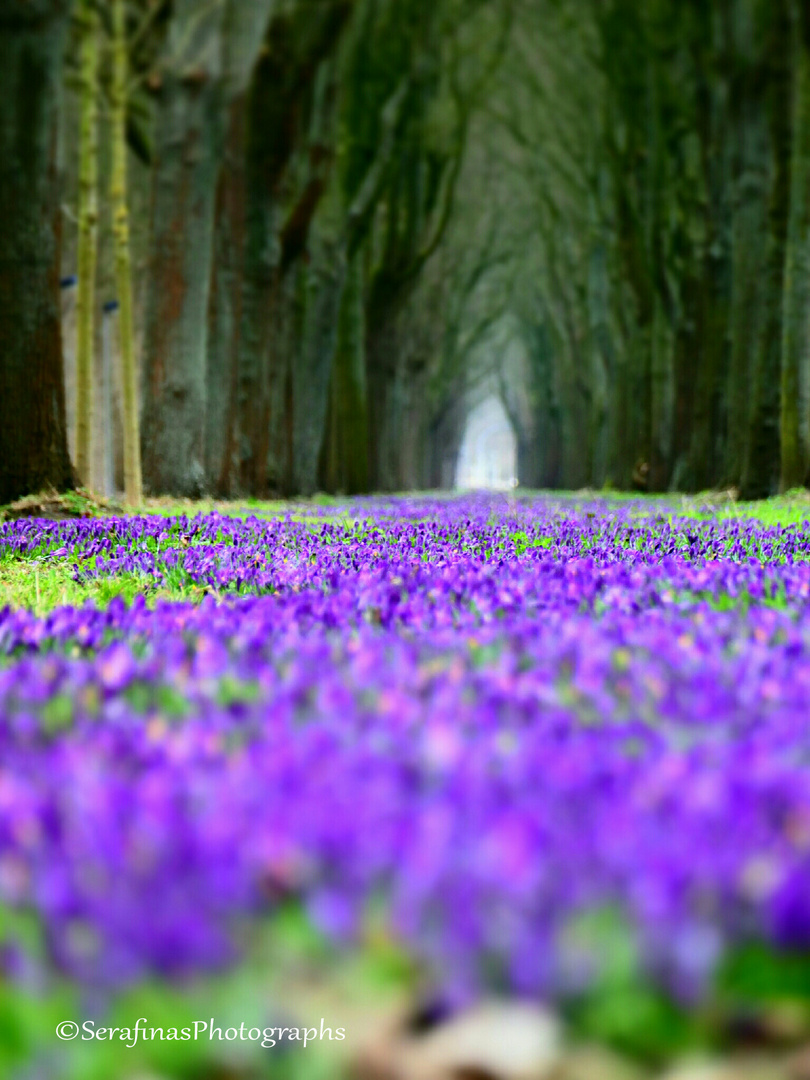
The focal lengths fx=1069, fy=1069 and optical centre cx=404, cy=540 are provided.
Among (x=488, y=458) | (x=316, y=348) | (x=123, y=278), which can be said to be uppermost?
(x=488, y=458)

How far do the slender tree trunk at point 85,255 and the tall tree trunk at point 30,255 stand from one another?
2.00m

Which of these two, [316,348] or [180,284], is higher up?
[316,348]

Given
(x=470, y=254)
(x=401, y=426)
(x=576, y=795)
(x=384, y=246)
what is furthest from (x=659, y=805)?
(x=470, y=254)

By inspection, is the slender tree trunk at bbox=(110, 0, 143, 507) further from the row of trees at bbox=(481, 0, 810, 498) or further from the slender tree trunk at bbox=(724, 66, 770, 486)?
the slender tree trunk at bbox=(724, 66, 770, 486)

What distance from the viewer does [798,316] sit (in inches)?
542

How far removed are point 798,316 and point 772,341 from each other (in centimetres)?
194

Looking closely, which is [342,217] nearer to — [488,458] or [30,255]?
[30,255]

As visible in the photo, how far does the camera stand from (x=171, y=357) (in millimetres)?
15430

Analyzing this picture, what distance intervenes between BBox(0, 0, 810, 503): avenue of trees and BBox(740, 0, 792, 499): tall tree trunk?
0.04m

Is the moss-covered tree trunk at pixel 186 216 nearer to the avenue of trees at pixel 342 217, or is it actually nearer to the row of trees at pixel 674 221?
the avenue of trees at pixel 342 217

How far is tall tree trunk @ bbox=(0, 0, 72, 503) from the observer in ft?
33.0

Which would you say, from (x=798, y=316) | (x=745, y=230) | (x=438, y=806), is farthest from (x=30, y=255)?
(x=745, y=230)

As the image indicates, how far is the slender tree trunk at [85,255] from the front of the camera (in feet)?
40.9

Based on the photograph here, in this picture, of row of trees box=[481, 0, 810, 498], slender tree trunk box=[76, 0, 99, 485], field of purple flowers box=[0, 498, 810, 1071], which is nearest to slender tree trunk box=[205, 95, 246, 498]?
slender tree trunk box=[76, 0, 99, 485]
